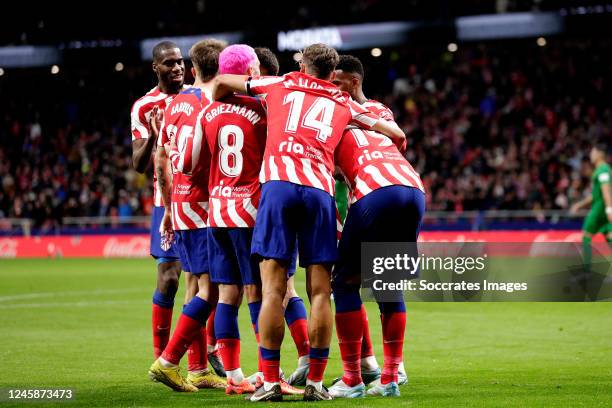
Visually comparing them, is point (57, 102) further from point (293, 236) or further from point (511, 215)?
point (293, 236)

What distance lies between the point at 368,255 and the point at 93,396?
7.03 feet

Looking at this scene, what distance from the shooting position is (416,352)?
31.3 ft

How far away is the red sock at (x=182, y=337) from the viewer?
23.4 feet

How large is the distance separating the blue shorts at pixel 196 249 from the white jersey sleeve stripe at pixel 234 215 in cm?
68

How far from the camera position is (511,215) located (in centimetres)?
2473

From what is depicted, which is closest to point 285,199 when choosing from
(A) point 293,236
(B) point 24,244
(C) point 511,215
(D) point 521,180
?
(A) point 293,236

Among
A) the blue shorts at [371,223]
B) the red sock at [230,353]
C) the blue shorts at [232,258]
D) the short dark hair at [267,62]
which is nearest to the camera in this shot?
the blue shorts at [371,223]

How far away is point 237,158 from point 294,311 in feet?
4.28

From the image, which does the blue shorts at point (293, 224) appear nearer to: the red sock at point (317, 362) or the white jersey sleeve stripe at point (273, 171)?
the white jersey sleeve stripe at point (273, 171)

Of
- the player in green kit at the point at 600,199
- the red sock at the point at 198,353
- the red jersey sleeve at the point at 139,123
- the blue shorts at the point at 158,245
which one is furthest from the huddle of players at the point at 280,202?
the player in green kit at the point at 600,199

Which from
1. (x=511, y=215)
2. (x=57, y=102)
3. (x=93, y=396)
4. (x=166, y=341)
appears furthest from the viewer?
(x=57, y=102)

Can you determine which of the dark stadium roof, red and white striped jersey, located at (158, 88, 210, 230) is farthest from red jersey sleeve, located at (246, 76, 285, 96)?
the dark stadium roof

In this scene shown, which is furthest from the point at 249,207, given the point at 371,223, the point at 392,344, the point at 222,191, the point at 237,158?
the point at 392,344

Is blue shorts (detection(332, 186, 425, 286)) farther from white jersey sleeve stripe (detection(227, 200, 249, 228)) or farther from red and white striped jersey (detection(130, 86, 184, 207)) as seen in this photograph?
red and white striped jersey (detection(130, 86, 184, 207))
